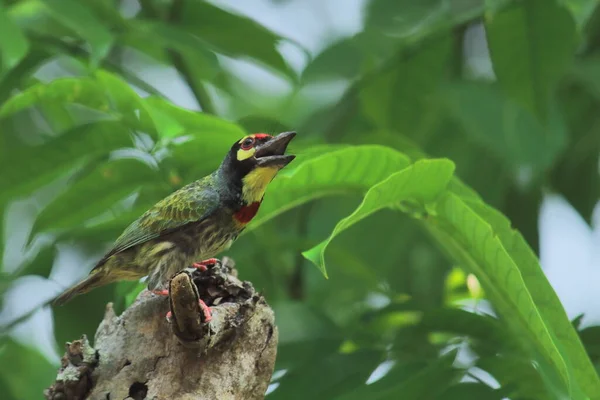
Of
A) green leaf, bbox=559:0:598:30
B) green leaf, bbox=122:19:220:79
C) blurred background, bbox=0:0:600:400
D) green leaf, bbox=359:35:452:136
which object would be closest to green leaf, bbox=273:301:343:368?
blurred background, bbox=0:0:600:400

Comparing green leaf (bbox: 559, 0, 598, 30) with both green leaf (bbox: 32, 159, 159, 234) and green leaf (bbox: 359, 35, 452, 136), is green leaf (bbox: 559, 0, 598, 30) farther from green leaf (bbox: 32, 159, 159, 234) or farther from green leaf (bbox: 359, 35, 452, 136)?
green leaf (bbox: 32, 159, 159, 234)

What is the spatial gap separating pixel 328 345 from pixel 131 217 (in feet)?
2.85

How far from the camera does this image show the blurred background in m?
3.13

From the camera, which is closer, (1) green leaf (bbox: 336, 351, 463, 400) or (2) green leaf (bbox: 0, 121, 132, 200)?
(1) green leaf (bbox: 336, 351, 463, 400)

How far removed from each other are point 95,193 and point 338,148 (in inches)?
37.8

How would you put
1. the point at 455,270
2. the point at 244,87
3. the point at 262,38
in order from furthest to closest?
the point at 244,87 < the point at 455,270 < the point at 262,38

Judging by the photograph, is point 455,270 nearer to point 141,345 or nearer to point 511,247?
point 511,247

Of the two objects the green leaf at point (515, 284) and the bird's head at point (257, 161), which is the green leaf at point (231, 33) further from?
the green leaf at point (515, 284)

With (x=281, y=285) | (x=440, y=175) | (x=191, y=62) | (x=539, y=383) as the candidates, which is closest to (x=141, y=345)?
(x=440, y=175)

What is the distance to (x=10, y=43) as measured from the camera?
3.38 meters

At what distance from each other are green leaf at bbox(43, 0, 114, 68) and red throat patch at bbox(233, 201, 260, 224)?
89cm

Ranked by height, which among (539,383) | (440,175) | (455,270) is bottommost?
(539,383)

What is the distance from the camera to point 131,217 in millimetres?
3309

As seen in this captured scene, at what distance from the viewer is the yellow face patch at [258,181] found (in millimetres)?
2971
